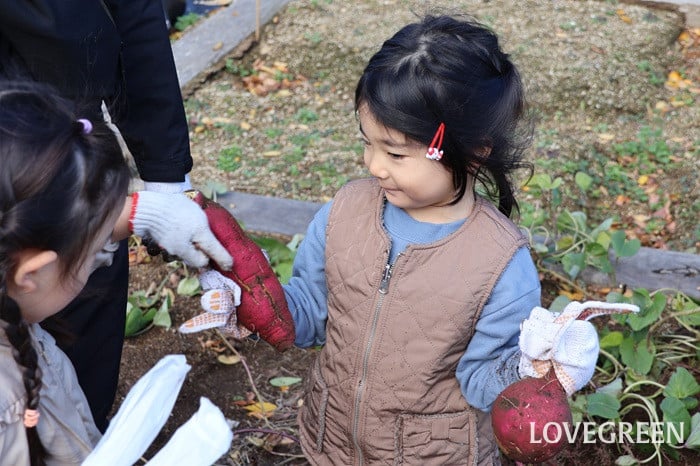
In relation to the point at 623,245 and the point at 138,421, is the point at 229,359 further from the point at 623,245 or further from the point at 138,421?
the point at 138,421

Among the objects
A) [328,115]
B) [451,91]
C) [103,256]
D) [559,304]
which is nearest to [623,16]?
[328,115]

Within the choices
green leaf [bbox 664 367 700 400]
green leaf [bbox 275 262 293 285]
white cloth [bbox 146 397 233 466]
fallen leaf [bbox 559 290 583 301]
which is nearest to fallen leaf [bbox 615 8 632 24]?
fallen leaf [bbox 559 290 583 301]

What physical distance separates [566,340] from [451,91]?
1.61ft

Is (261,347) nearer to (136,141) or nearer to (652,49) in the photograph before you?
(136,141)

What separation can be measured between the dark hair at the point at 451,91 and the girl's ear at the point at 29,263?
2.13ft

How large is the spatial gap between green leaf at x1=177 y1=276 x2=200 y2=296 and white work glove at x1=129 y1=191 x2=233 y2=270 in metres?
1.28

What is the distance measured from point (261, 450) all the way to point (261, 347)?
1.33 feet

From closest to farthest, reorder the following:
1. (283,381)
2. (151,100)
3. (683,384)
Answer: (151,100)
(683,384)
(283,381)

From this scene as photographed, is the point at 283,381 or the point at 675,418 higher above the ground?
the point at 675,418

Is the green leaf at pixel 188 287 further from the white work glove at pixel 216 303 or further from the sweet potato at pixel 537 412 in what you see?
the sweet potato at pixel 537 412

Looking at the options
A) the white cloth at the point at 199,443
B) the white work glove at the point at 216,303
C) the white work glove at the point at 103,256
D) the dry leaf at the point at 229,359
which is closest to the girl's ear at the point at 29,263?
the white work glove at the point at 103,256

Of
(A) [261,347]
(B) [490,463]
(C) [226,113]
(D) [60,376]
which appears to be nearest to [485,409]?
(B) [490,463]

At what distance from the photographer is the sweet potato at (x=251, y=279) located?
164cm

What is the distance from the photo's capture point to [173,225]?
1.52 metres
